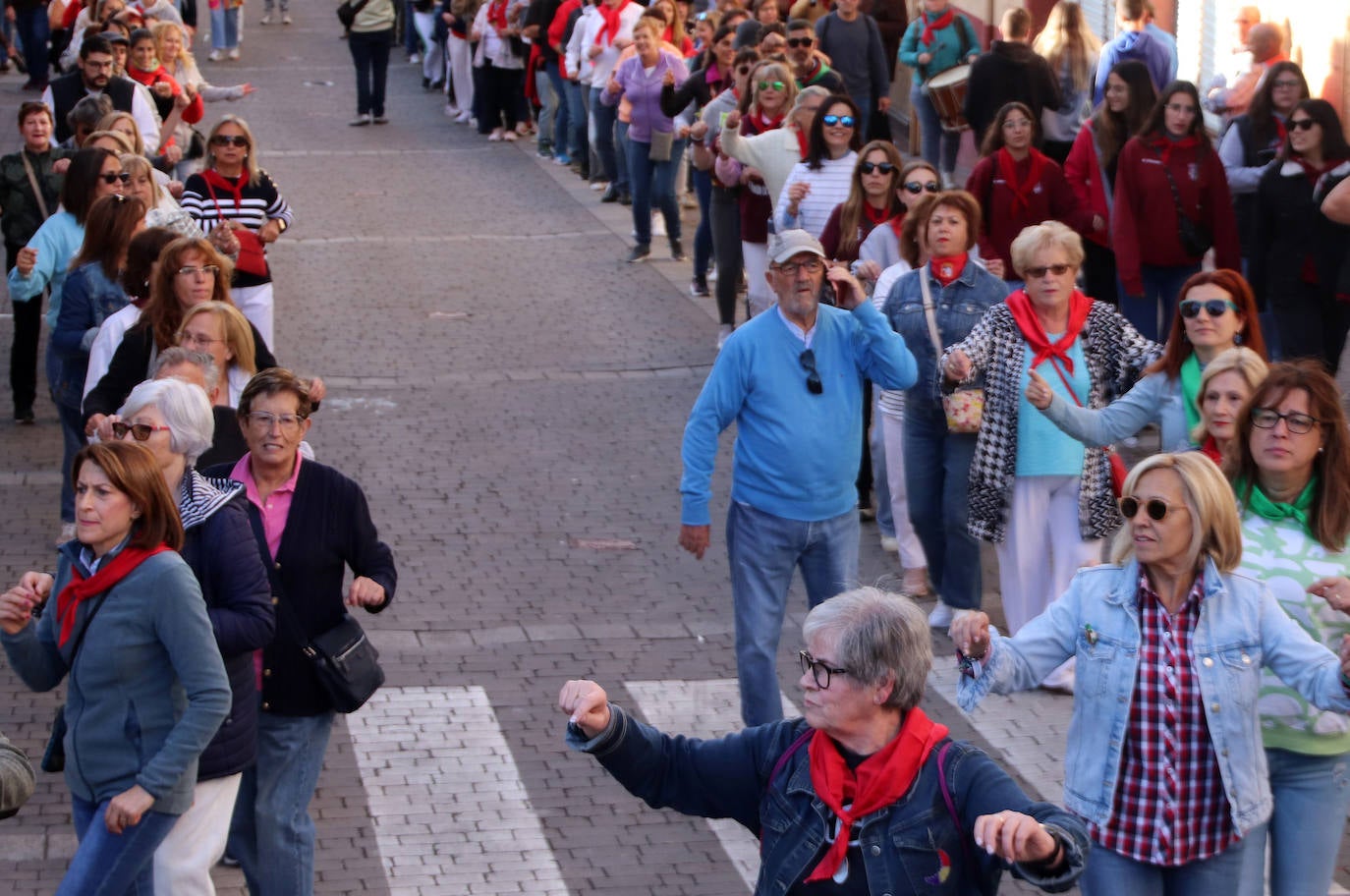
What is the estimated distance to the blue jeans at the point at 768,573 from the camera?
7371 mm

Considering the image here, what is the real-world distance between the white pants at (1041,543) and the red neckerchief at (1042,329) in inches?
19.8

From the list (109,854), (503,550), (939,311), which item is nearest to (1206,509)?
(109,854)

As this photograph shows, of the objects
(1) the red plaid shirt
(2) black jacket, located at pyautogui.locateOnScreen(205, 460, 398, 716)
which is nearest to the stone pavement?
(2) black jacket, located at pyautogui.locateOnScreen(205, 460, 398, 716)

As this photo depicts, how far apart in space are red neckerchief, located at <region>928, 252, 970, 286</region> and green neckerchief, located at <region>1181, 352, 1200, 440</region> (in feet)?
5.58

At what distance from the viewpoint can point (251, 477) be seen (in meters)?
5.98

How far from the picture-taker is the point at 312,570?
19.2 ft

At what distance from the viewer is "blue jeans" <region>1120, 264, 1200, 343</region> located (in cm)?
1124

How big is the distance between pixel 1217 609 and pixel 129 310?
5218 mm

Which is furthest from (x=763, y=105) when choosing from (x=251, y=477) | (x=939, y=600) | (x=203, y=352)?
(x=251, y=477)

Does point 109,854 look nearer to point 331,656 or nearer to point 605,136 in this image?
point 331,656

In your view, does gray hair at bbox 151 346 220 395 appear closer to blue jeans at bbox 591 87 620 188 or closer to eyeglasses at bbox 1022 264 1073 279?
eyeglasses at bbox 1022 264 1073 279

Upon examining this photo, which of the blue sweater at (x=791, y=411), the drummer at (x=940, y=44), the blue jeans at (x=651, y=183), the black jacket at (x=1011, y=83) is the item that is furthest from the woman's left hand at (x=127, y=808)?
the drummer at (x=940, y=44)

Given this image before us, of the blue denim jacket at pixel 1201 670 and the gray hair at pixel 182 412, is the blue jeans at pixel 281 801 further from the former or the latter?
the blue denim jacket at pixel 1201 670

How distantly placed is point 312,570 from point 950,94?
11929 millimetres
